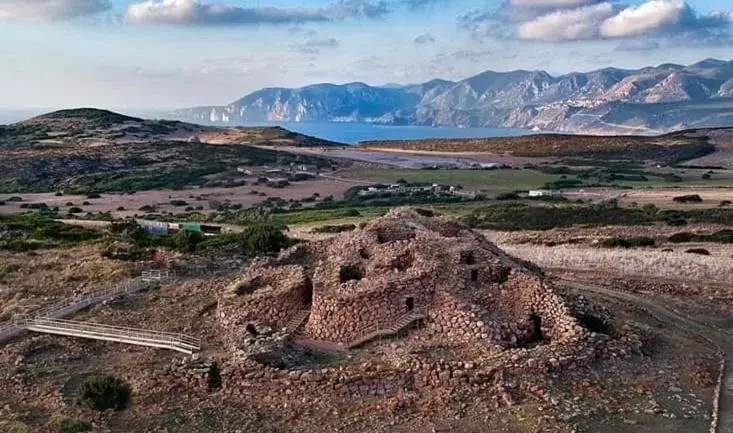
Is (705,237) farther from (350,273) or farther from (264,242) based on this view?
(350,273)

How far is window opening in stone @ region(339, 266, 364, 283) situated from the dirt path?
9913 millimetres

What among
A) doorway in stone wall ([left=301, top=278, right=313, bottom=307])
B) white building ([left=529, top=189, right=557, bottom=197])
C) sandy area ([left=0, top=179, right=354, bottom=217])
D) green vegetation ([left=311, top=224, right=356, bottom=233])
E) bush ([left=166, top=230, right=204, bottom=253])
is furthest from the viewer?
sandy area ([left=0, top=179, right=354, bottom=217])

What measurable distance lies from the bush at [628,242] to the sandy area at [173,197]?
40.5m

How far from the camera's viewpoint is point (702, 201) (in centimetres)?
6247

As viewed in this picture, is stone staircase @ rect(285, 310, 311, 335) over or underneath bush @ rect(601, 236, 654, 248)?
over

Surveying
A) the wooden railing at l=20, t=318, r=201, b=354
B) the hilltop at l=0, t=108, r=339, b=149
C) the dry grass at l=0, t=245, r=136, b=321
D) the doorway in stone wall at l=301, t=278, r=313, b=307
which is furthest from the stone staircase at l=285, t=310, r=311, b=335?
the hilltop at l=0, t=108, r=339, b=149

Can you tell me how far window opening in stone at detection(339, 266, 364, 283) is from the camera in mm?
21094

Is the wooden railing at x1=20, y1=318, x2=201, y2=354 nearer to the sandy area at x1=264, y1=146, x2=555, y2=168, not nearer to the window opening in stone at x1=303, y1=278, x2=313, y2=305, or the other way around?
the window opening in stone at x1=303, y1=278, x2=313, y2=305

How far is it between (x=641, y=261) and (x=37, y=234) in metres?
34.8

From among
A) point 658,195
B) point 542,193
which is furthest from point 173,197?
point 658,195

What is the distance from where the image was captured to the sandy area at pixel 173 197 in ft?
236

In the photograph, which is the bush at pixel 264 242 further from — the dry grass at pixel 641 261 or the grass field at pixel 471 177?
the grass field at pixel 471 177

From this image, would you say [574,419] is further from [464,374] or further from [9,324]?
[9,324]

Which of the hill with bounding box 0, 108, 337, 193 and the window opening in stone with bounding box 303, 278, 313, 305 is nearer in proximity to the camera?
the window opening in stone with bounding box 303, 278, 313, 305
